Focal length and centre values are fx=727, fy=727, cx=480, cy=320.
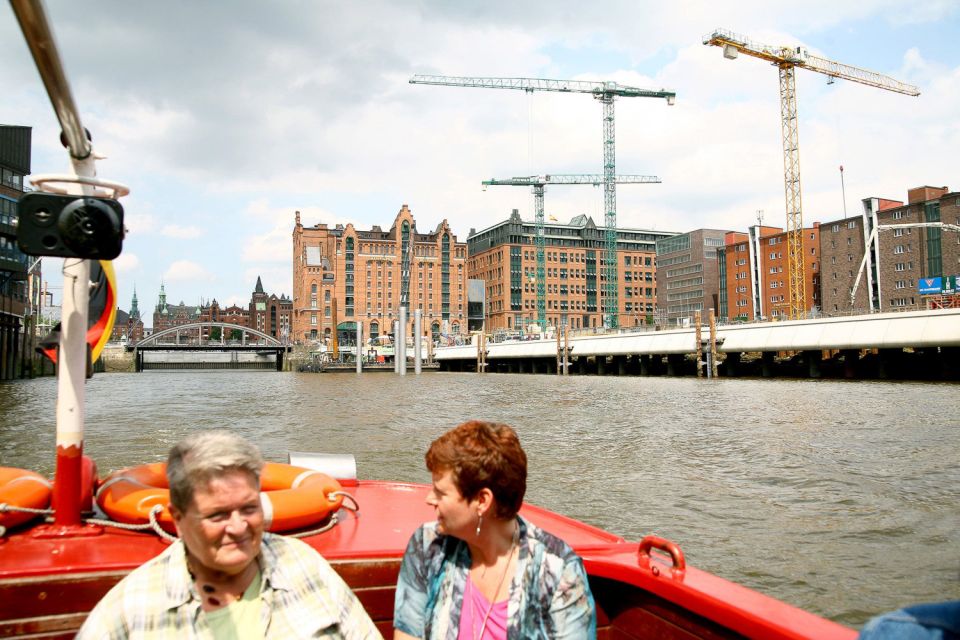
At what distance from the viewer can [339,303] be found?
138 meters

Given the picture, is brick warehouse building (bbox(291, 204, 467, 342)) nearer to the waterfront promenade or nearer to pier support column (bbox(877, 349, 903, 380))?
the waterfront promenade

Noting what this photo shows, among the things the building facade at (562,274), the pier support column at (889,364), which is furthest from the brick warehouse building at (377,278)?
the pier support column at (889,364)

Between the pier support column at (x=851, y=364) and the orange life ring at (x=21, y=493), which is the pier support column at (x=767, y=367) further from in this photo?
the orange life ring at (x=21, y=493)

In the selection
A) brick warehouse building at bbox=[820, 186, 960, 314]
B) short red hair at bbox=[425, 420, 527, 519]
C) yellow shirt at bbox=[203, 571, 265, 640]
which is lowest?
yellow shirt at bbox=[203, 571, 265, 640]

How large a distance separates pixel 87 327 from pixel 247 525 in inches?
75.7

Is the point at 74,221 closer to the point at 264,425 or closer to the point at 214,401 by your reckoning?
the point at 264,425

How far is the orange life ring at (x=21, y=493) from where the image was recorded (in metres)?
3.49

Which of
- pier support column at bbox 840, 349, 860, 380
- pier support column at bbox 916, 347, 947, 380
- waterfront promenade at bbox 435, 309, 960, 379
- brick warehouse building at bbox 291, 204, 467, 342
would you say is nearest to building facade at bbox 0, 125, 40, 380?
waterfront promenade at bbox 435, 309, 960, 379

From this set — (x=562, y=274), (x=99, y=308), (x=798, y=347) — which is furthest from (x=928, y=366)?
(x=562, y=274)

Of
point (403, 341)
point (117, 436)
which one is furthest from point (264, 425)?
point (403, 341)

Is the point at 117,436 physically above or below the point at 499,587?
below

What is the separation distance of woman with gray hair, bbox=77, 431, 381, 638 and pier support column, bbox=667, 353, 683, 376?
200 ft

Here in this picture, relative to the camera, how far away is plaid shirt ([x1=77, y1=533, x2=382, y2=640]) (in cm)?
230

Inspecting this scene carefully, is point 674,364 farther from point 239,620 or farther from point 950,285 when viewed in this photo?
point 239,620
